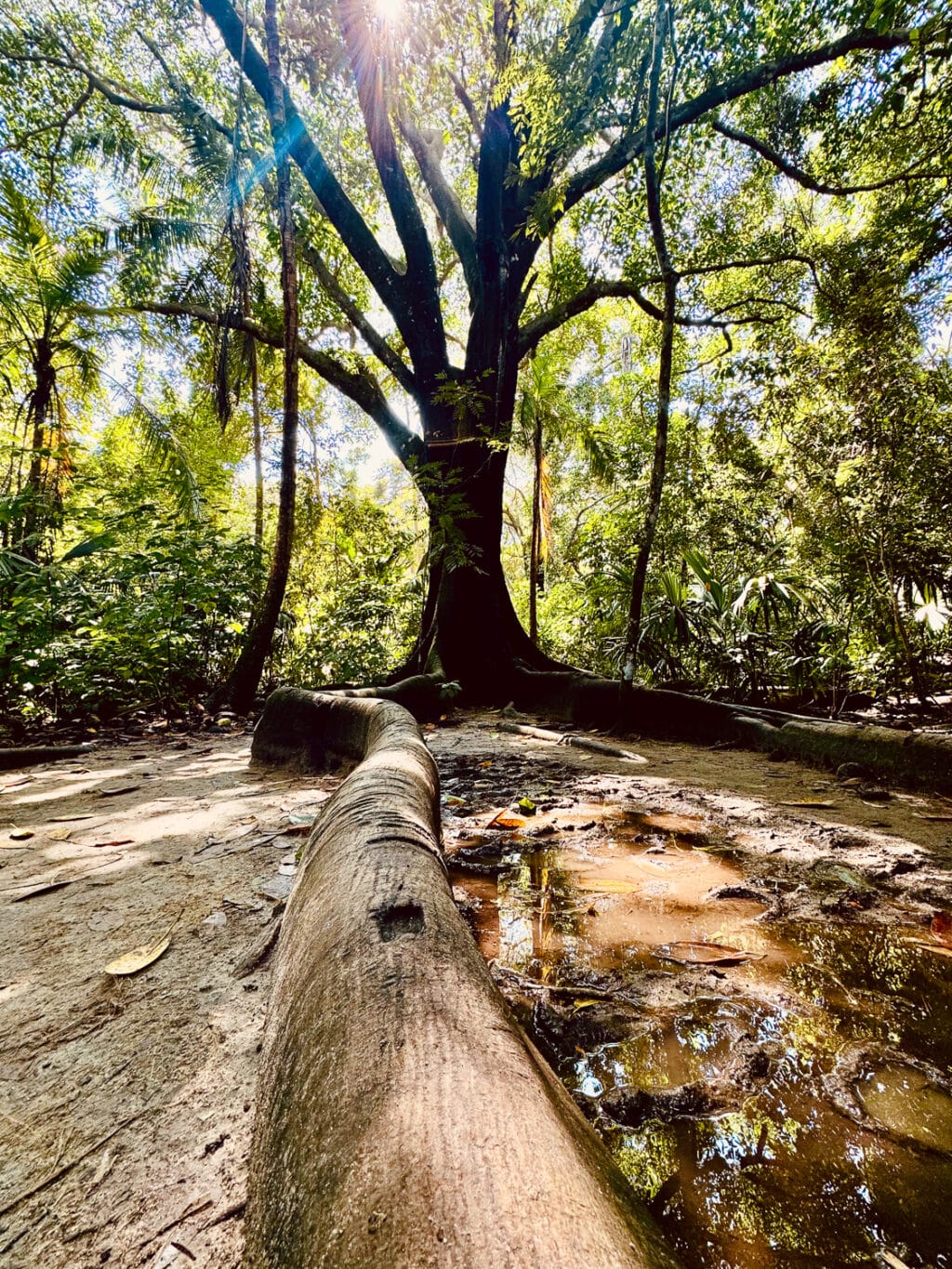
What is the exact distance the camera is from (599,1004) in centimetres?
130

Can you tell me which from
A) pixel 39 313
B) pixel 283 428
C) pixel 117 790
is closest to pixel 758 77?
pixel 283 428

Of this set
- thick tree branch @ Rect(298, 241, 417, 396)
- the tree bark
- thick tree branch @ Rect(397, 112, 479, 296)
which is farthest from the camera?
thick tree branch @ Rect(298, 241, 417, 396)

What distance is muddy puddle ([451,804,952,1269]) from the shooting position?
80 cm

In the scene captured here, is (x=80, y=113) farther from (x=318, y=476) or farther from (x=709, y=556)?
(x=709, y=556)

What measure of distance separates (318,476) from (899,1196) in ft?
49.4

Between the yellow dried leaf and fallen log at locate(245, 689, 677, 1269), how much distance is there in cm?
47

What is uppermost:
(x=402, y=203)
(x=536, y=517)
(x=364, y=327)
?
(x=402, y=203)

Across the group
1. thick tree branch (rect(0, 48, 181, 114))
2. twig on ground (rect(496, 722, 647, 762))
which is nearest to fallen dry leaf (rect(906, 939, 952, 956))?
twig on ground (rect(496, 722, 647, 762))

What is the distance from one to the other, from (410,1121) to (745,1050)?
0.84 meters

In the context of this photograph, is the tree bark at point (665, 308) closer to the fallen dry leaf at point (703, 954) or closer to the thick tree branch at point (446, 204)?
the fallen dry leaf at point (703, 954)

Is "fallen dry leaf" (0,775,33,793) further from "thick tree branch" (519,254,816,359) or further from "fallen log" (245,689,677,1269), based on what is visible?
"thick tree branch" (519,254,816,359)

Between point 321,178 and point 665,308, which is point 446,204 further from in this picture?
point 665,308

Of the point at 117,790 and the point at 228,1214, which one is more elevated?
the point at 228,1214

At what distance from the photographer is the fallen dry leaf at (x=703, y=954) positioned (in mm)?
1472
